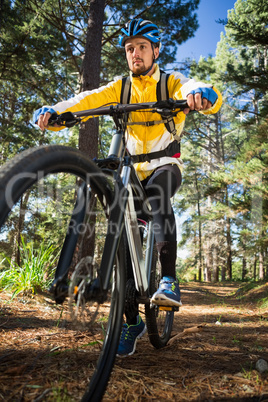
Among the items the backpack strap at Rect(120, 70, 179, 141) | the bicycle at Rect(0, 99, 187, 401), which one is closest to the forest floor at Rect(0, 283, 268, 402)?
the bicycle at Rect(0, 99, 187, 401)

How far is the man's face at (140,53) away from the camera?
216 cm

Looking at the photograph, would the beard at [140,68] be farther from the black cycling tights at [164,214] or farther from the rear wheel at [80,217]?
the rear wheel at [80,217]

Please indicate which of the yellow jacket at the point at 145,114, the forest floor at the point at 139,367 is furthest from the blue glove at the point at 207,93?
the forest floor at the point at 139,367

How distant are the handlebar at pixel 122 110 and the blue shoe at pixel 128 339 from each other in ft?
4.92

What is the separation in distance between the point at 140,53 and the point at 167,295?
1766 mm

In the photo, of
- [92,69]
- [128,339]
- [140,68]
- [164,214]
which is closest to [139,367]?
[128,339]

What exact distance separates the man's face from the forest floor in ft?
6.75

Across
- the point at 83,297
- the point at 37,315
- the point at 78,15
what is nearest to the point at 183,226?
the point at 78,15

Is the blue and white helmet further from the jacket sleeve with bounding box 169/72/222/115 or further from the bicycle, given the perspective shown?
the bicycle

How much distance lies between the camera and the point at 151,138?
2199mm

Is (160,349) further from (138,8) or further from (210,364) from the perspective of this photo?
(138,8)

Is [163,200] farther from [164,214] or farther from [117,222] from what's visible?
[117,222]

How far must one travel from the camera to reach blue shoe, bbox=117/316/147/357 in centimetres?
199

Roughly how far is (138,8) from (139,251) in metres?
8.29
